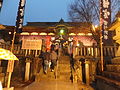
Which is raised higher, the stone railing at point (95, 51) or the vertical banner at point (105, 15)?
the vertical banner at point (105, 15)

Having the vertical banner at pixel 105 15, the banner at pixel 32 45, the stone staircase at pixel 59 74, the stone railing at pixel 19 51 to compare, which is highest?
the vertical banner at pixel 105 15

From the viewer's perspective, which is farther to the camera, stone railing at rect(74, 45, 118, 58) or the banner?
the banner

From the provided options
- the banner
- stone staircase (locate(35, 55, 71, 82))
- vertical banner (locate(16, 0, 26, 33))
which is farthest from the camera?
vertical banner (locate(16, 0, 26, 33))

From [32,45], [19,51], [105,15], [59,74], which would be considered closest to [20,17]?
[19,51]

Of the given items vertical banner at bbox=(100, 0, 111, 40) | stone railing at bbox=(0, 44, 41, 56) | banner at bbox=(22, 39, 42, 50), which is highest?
vertical banner at bbox=(100, 0, 111, 40)

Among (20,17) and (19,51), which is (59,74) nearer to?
(19,51)

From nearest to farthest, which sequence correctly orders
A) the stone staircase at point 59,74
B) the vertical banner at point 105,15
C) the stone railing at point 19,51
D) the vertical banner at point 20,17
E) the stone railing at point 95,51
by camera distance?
the stone staircase at point 59,74 → the stone railing at point 95,51 → the stone railing at point 19,51 → the vertical banner at point 105,15 → the vertical banner at point 20,17

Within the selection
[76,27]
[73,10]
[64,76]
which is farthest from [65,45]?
[64,76]

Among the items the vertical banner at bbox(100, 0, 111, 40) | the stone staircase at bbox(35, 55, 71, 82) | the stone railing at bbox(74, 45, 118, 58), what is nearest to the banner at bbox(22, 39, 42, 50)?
the stone staircase at bbox(35, 55, 71, 82)

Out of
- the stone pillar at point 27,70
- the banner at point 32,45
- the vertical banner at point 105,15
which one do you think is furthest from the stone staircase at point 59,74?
the vertical banner at point 105,15

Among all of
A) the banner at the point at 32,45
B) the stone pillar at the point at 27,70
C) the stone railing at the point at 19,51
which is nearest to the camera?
the stone pillar at the point at 27,70

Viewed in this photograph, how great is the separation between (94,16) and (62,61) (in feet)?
29.0

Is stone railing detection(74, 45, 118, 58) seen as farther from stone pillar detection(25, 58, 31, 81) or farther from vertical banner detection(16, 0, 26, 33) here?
vertical banner detection(16, 0, 26, 33)

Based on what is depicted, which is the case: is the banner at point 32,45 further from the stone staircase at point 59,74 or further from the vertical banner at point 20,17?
the vertical banner at point 20,17
